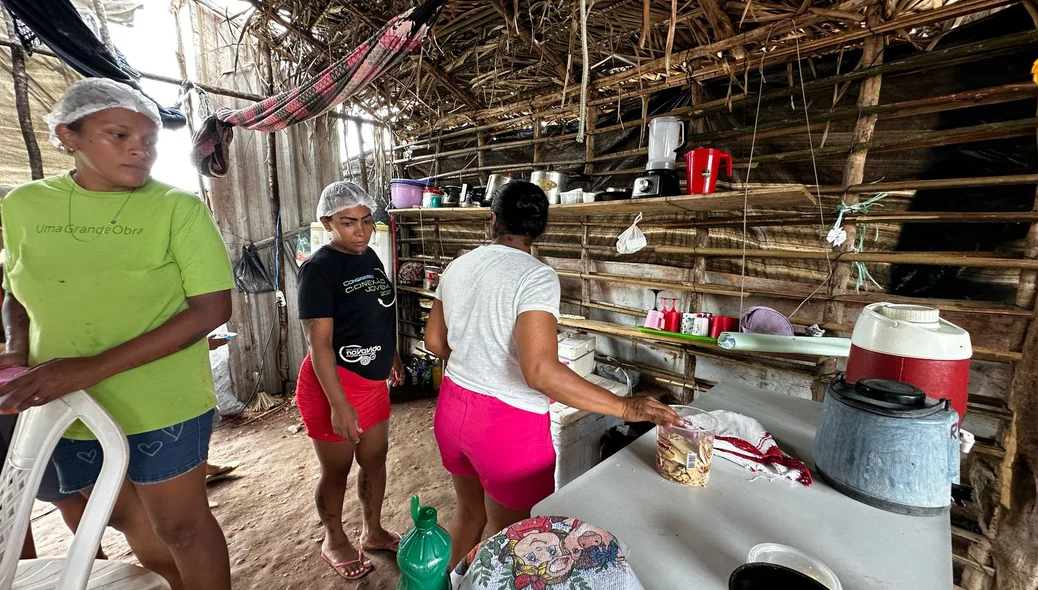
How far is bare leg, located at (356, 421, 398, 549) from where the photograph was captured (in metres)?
1.89

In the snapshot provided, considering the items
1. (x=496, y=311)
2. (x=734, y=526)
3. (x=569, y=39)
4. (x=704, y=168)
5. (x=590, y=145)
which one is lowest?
(x=734, y=526)

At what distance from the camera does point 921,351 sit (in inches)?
40.1

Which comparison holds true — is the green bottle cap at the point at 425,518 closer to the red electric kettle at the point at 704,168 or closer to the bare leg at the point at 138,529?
the bare leg at the point at 138,529

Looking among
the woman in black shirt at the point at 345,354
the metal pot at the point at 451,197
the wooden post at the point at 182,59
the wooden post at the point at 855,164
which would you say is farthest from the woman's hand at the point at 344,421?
the wooden post at the point at 182,59

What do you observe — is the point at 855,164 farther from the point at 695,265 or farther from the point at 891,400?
the point at 891,400

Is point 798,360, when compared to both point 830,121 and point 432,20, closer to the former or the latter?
point 830,121

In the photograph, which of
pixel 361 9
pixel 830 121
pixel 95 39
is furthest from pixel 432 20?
pixel 830 121

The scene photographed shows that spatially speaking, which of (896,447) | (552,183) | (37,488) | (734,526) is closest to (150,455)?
(37,488)

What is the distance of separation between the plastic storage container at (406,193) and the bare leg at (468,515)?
9.39 feet

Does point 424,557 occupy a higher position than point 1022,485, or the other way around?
point 424,557

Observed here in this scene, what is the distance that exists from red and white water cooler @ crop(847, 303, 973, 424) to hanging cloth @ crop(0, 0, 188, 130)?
3718 mm

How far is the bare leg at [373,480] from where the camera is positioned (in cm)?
189

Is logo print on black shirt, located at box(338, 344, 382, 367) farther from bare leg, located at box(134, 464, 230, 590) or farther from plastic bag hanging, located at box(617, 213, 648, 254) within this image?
plastic bag hanging, located at box(617, 213, 648, 254)

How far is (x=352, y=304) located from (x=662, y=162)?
1747mm
